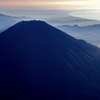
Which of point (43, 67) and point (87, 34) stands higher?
point (87, 34)

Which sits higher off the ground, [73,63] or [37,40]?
[37,40]

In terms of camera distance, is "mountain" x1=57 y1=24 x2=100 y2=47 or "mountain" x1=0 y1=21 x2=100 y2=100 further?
"mountain" x1=57 y1=24 x2=100 y2=47

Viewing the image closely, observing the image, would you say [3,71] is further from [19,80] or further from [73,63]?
[73,63]

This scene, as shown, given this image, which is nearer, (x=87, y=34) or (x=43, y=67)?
(x=43, y=67)

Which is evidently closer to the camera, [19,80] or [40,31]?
[19,80]

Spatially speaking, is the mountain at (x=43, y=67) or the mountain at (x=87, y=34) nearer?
the mountain at (x=43, y=67)

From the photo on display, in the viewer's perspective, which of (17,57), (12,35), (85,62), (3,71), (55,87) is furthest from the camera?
(12,35)

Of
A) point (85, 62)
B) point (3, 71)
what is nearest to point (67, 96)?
point (85, 62)

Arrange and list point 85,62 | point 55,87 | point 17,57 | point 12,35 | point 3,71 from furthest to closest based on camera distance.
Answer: point 12,35
point 85,62
point 17,57
point 3,71
point 55,87
